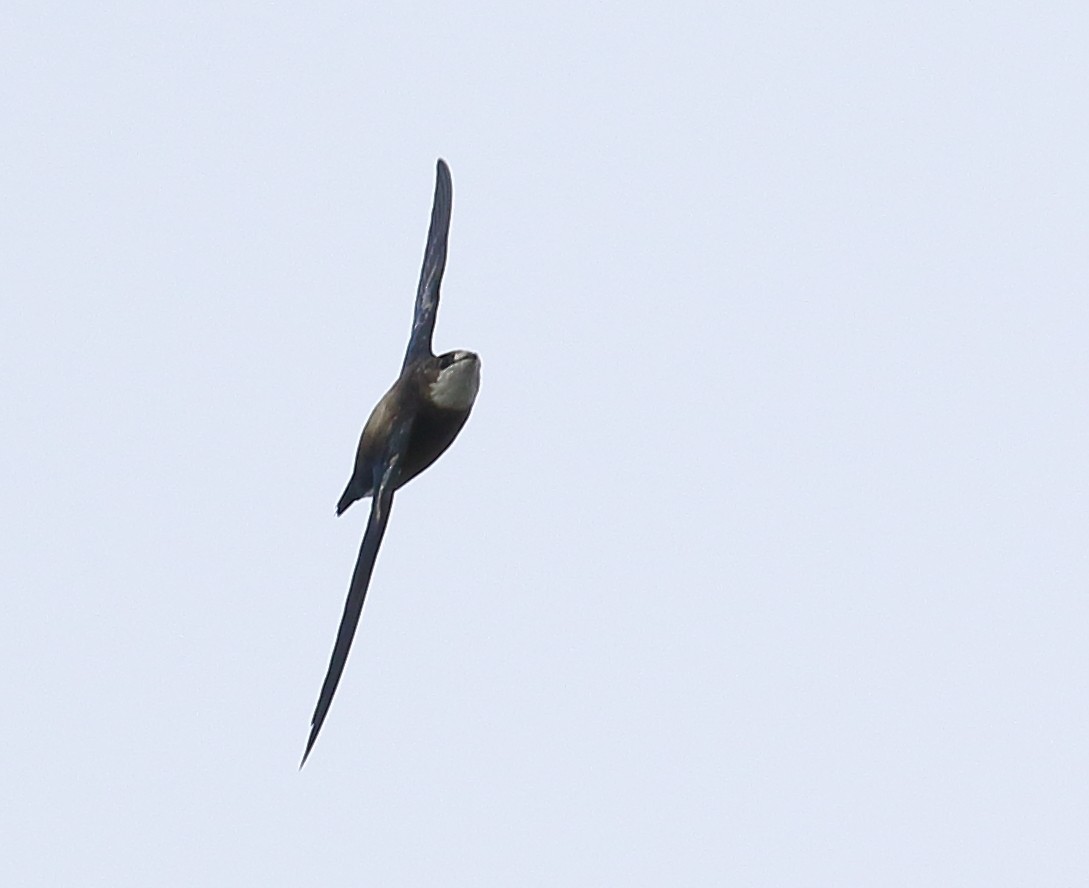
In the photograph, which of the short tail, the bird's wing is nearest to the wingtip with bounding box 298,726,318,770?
the bird's wing

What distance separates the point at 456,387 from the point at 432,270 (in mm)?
1229

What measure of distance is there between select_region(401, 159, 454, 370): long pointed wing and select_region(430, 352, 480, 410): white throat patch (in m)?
0.49

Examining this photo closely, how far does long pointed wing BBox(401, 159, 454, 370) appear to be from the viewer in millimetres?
13812

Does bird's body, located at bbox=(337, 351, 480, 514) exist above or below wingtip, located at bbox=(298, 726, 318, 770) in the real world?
above

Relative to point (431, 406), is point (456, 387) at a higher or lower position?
higher

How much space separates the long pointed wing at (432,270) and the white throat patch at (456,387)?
49cm

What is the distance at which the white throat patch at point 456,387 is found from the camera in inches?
519

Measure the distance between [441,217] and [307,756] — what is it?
16.0 ft

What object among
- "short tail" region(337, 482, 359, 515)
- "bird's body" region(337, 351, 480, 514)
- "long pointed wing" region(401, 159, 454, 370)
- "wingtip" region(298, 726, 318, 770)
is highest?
"long pointed wing" region(401, 159, 454, 370)

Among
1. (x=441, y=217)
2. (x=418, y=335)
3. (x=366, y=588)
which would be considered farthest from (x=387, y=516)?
(x=441, y=217)

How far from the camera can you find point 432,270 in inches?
552

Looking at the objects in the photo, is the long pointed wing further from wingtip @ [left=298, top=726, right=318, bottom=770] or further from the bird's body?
wingtip @ [left=298, top=726, right=318, bottom=770]

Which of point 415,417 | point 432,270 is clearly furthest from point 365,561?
point 432,270

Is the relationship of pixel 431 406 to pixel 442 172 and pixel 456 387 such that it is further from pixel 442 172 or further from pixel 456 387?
pixel 442 172
